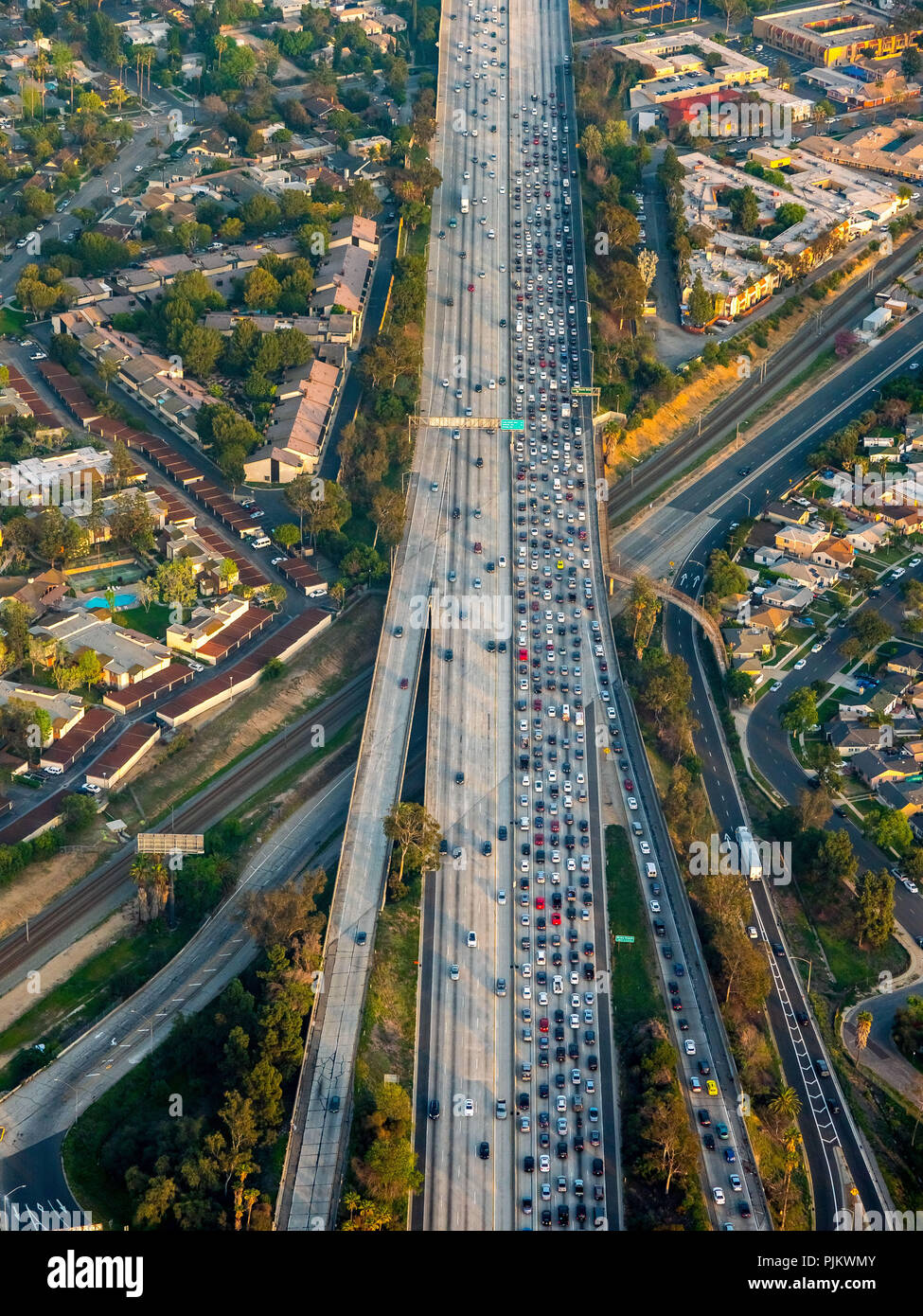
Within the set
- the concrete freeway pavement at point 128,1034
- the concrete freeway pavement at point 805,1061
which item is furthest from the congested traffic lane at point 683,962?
the concrete freeway pavement at point 128,1034

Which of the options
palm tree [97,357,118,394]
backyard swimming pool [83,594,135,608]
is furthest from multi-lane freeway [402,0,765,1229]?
palm tree [97,357,118,394]

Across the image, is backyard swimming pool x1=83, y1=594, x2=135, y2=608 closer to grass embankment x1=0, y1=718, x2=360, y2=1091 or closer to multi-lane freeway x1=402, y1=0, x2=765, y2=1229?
grass embankment x1=0, y1=718, x2=360, y2=1091

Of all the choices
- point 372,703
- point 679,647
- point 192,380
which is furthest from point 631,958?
point 192,380

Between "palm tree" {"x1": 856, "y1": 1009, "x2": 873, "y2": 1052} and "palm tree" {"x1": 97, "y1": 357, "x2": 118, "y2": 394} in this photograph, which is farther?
"palm tree" {"x1": 97, "y1": 357, "x2": 118, "y2": 394}

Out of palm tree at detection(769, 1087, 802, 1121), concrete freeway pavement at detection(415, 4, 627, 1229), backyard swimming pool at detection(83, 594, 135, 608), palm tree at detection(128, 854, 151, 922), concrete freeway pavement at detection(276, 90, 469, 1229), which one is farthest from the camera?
backyard swimming pool at detection(83, 594, 135, 608)

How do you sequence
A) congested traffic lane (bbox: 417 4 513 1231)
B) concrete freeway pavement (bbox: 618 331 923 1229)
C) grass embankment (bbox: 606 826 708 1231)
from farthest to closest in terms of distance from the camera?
concrete freeway pavement (bbox: 618 331 923 1229), congested traffic lane (bbox: 417 4 513 1231), grass embankment (bbox: 606 826 708 1231)

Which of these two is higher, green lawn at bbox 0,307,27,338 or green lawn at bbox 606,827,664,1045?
green lawn at bbox 0,307,27,338

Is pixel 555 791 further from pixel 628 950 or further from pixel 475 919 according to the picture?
pixel 628 950

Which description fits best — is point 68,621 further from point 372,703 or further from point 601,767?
point 601,767

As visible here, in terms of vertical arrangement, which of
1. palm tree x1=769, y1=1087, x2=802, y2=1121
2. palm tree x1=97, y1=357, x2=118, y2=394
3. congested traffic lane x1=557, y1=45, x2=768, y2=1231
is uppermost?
palm tree x1=97, y1=357, x2=118, y2=394

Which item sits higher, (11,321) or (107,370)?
(11,321)

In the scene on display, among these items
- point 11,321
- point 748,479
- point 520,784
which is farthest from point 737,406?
point 11,321
